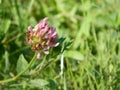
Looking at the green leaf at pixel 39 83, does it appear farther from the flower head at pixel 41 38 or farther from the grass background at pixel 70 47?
the flower head at pixel 41 38

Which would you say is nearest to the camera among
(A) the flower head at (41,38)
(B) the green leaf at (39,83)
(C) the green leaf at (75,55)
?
(A) the flower head at (41,38)

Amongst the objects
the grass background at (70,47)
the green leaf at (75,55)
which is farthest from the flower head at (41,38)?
the green leaf at (75,55)

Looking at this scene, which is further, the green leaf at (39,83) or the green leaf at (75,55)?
the green leaf at (75,55)

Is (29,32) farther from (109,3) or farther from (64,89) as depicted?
(109,3)

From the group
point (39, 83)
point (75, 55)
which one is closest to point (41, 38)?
point (39, 83)

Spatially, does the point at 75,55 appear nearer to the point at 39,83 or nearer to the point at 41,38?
the point at 39,83

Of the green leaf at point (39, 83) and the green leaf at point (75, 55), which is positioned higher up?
the green leaf at point (75, 55)
